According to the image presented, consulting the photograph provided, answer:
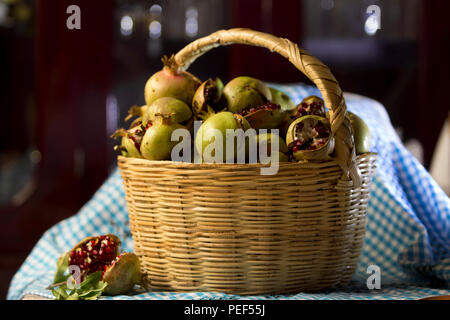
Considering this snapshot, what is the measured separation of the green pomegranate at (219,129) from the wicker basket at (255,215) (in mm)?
37

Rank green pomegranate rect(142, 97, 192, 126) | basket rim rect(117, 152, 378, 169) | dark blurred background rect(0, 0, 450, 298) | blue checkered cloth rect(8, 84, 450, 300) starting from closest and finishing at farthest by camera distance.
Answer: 1. basket rim rect(117, 152, 378, 169)
2. green pomegranate rect(142, 97, 192, 126)
3. blue checkered cloth rect(8, 84, 450, 300)
4. dark blurred background rect(0, 0, 450, 298)

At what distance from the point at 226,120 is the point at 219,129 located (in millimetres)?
22

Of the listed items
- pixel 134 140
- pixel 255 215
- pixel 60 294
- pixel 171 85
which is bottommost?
pixel 60 294

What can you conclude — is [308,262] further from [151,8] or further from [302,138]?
[151,8]

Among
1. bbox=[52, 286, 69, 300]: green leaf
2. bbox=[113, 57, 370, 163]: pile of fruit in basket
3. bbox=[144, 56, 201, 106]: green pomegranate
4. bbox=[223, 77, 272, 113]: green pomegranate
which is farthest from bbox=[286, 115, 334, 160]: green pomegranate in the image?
bbox=[52, 286, 69, 300]: green leaf

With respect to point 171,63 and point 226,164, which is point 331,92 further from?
point 171,63

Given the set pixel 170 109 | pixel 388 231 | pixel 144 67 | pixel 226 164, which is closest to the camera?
pixel 226 164

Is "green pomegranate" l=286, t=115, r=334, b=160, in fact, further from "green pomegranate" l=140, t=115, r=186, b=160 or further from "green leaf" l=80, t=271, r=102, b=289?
"green leaf" l=80, t=271, r=102, b=289

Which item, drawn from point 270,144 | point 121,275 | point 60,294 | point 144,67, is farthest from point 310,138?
point 144,67

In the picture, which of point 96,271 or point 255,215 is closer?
point 255,215

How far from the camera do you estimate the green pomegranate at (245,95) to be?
38.1 inches

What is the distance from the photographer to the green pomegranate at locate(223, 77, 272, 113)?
3.18 ft

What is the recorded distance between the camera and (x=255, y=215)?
34.1 inches

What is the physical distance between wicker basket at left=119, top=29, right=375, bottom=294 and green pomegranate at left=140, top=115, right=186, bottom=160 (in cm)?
3
